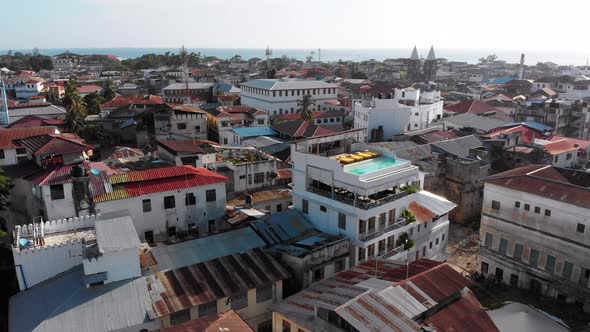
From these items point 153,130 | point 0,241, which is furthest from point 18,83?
point 0,241

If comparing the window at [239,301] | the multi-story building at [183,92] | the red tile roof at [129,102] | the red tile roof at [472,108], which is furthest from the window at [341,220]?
the multi-story building at [183,92]

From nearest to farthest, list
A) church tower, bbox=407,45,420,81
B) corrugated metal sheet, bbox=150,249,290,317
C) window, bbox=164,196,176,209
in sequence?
corrugated metal sheet, bbox=150,249,290,317 → window, bbox=164,196,176,209 → church tower, bbox=407,45,420,81

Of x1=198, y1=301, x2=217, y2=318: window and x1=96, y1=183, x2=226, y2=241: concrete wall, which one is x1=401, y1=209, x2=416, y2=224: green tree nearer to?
x1=96, y1=183, x2=226, y2=241: concrete wall

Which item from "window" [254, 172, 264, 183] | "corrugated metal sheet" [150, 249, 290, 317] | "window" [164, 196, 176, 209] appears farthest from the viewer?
"window" [254, 172, 264, 183]

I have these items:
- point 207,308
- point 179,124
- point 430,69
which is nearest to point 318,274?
point 207,308

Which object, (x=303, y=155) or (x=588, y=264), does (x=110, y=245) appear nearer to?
(x=303, y=155)

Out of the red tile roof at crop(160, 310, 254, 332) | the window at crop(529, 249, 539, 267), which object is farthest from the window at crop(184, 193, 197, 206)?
the window at crop(529, 249, 539, 267)
